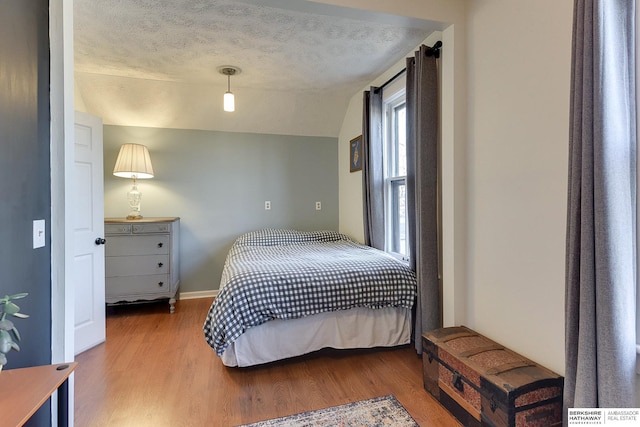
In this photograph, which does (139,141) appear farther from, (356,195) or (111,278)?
(356,195)

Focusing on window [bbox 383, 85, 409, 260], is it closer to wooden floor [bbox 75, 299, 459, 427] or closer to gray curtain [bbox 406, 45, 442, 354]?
gray curtain [bbox 406, 45, 442, 354]

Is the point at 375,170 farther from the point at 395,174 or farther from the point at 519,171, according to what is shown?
the point at 519,171

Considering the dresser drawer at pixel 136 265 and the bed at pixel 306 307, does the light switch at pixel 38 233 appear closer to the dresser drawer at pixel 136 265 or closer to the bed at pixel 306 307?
the bed at pixel 306 307

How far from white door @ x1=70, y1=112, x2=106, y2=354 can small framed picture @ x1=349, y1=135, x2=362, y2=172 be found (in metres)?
2.57

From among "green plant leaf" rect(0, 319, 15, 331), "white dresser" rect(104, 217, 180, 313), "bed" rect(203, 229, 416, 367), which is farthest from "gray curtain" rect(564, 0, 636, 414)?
"white dresser" rect(104, 217, 180, 313)

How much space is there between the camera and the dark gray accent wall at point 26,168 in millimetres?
1034

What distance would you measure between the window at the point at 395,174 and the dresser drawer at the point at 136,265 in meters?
2.39

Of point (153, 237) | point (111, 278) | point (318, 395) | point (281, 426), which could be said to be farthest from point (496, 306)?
point (111, 278)

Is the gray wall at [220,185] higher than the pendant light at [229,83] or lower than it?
lower

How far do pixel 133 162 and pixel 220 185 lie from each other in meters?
0.98

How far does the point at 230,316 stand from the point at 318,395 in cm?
73

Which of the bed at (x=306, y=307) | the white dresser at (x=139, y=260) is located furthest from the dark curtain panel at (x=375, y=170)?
the white dresser at (x=139, y=260)

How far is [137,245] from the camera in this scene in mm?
3180

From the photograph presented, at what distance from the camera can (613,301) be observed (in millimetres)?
1109
